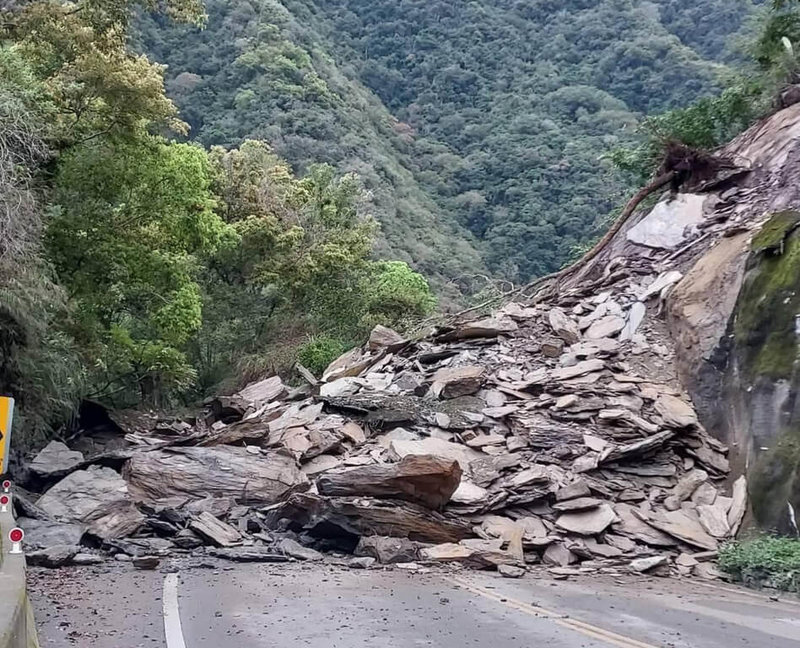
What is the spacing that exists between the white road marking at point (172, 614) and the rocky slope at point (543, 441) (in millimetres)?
1760

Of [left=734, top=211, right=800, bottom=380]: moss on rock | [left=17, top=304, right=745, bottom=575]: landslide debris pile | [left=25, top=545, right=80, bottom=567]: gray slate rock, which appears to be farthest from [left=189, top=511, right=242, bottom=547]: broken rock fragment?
[left=734, top=211, right=800, bottom=380]: moss on rock

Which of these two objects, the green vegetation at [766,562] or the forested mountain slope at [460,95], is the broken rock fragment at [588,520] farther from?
the forested mountain slope at [460,95]

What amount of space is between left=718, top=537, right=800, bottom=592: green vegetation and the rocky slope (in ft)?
1.79

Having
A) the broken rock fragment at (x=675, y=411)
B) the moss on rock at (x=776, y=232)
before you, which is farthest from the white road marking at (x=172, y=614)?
the moss on rock at (x=776, y=232)

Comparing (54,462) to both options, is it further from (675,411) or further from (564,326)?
(675,411)

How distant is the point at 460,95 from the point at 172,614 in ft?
247

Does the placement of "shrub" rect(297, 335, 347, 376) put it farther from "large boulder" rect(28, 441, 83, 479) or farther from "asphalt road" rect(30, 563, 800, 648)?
"asphalt road" rect(30, 563, 800, 648)

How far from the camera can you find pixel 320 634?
7.02 meters

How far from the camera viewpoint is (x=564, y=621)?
7.64 meters

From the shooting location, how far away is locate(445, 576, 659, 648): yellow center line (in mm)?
6648

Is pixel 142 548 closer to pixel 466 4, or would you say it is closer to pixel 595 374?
pixel 595 374

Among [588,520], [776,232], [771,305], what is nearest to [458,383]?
[588,520]

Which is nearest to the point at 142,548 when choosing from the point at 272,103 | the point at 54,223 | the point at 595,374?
the point at 595,374

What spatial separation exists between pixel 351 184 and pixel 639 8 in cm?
5456
